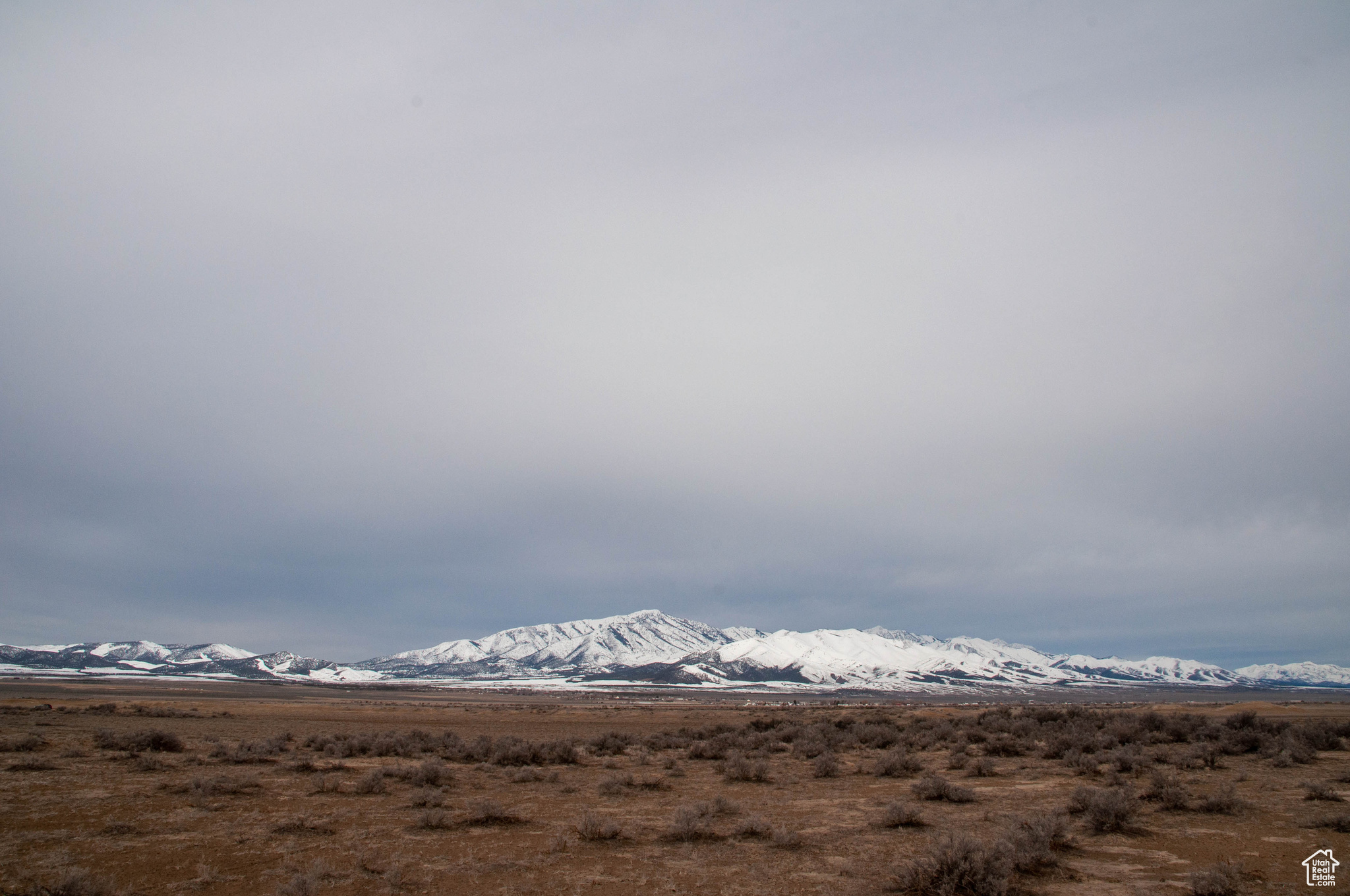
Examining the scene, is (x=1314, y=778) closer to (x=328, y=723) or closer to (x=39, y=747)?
(x=39, y=747)

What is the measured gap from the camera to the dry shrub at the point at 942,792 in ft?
55.3

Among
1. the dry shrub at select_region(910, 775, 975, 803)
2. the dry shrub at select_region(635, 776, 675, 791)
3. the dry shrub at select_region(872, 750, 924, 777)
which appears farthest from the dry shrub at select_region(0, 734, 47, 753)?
the dry shrub at select_region(910, 775, 975, 803)

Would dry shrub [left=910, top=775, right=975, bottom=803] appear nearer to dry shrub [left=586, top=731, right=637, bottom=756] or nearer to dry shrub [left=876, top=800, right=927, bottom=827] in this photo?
dry shrub [left=876, top=800, right=927, bottom=827]

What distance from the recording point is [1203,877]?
9562mm

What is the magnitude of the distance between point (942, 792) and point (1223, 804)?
5780 millimetres

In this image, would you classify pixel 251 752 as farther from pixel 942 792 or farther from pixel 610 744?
pixel 942 792

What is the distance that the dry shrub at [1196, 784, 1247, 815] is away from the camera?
1448cm

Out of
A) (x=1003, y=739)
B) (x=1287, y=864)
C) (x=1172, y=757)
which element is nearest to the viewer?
(x=1287, y=864)

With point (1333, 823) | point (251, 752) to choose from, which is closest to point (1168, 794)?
point (1333, 823)

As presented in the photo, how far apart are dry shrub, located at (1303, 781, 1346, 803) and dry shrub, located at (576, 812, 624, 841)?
15681 millimetres

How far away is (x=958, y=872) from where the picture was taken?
377 inches

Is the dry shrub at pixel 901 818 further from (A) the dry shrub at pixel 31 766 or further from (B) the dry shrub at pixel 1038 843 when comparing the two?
(A) the dry shrub at pixel 31 766

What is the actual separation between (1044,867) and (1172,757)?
1420 centimetres

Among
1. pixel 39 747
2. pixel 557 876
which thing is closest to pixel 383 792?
pixel 557 876
